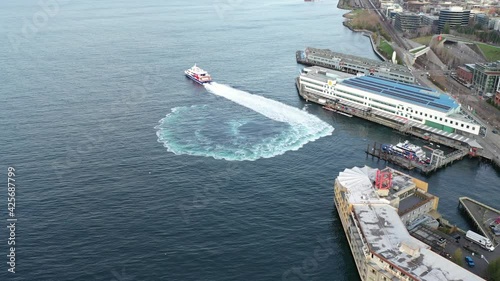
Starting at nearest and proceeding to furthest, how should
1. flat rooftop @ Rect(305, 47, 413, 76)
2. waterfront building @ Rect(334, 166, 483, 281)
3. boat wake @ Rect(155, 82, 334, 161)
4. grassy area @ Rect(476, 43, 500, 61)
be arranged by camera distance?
waterfront building @ Rect(334, 166, 483, 281) < boat wake @ Rect(155, 82, 334, 161) < flat rooftop @ Rect(305, 47, 413, 76) < grassy area @ Rect(476, 43, 500, 61)

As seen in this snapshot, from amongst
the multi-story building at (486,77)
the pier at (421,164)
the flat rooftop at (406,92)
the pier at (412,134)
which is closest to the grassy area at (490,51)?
the multi-story building at (486,77)

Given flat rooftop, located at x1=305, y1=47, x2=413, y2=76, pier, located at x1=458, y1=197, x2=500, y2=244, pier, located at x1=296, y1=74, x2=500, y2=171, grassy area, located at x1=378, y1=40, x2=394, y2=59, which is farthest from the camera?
grassy area, located at x1=378, y1=40, x2=394, y2=59

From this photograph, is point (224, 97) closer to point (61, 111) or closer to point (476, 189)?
point (61, 111)

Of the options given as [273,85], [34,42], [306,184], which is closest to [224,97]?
[273,85]

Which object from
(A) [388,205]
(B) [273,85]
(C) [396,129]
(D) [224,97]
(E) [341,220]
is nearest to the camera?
(A) [388,205]

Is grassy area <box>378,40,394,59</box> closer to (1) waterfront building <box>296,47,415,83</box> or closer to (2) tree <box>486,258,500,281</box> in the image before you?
(1) waterfront building <box>296,47,415,83</box>

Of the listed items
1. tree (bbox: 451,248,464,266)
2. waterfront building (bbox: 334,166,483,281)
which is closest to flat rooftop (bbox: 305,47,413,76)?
waterfront building (bbox: 334,166,483,281)

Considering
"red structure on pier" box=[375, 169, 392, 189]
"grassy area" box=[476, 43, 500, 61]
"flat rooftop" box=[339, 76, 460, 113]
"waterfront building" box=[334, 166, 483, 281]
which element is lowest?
"waterfront building" box=[334, 166, 483, 281]

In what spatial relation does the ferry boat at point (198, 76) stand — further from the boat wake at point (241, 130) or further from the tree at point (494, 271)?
the tree at point (494, 271)
